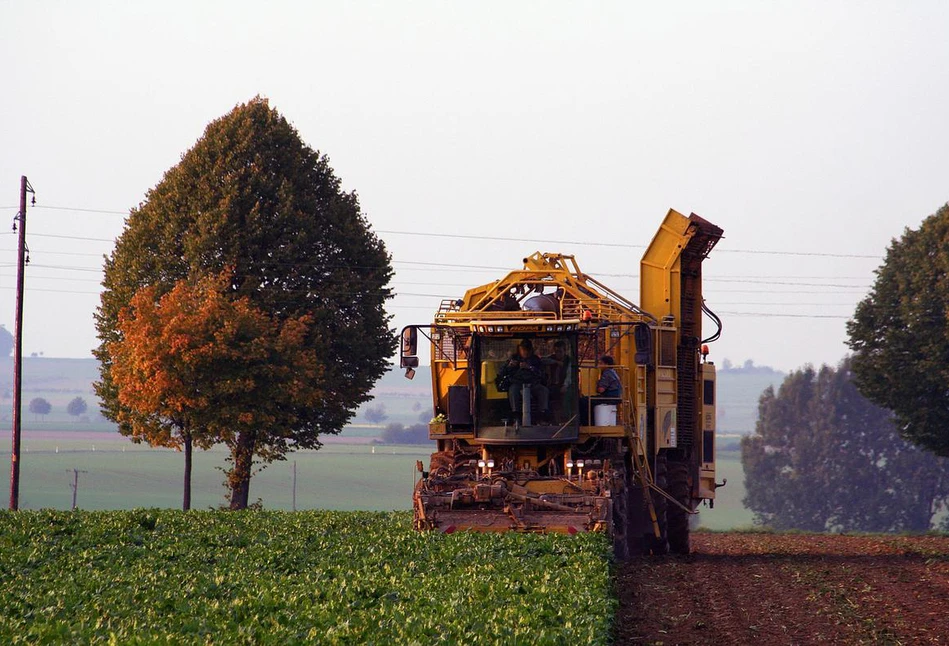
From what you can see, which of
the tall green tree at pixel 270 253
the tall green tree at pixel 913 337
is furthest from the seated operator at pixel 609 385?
the tall green tree at pixel 913 337

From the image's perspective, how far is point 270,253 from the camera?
151 feet

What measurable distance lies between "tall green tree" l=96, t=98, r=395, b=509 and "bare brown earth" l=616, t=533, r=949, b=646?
2009 cm

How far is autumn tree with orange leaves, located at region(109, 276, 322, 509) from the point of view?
42.6 metres

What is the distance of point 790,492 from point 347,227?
64.1m

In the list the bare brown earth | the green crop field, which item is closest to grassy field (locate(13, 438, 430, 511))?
the bare brown earth

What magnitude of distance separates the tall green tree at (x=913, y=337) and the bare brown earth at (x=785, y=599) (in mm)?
24905

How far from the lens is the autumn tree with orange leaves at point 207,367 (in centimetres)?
4262

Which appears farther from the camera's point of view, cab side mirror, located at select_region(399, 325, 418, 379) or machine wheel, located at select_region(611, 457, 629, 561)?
machine wheel, located at select_region(611, 457, 629, 561)

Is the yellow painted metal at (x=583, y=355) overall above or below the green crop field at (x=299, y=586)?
above

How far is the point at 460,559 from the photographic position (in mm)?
20625

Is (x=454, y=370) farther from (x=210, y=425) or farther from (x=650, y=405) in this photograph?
(x=210, y=425)

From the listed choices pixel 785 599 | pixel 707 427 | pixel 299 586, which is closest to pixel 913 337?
pixel 707 427

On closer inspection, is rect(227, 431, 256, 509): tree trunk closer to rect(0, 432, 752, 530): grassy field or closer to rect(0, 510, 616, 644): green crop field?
rect(0, 510, 616, 644): green crop field

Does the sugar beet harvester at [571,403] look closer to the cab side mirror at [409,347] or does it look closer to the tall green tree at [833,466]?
the cab side mirror at [409,347]
